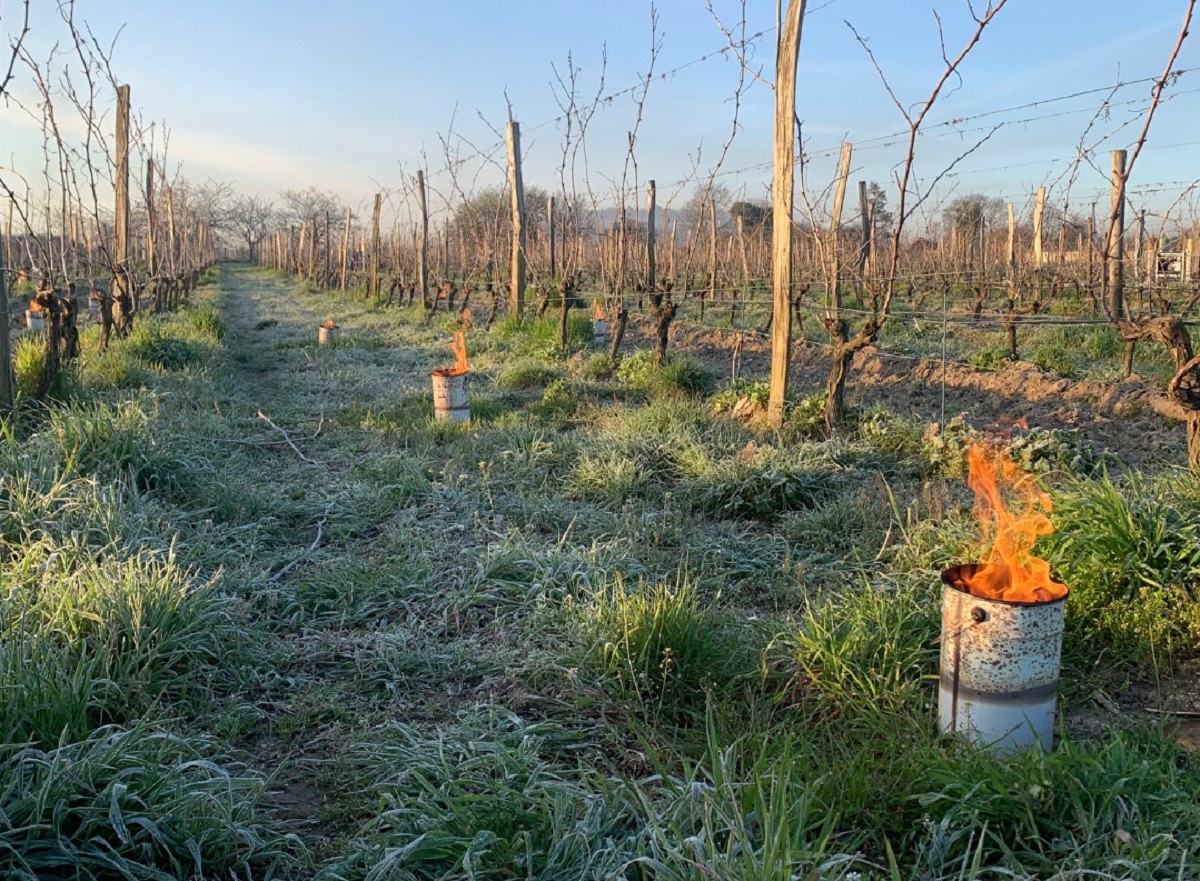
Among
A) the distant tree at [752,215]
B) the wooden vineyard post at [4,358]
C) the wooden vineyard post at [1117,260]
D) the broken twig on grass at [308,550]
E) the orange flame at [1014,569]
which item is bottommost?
the broken twig on grass at [308,550]

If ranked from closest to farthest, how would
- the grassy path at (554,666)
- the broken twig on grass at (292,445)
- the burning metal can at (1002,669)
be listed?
the grassy path at (554,666) < the burning metal can at (1002,669) < the broken twig on grass at (292,445)

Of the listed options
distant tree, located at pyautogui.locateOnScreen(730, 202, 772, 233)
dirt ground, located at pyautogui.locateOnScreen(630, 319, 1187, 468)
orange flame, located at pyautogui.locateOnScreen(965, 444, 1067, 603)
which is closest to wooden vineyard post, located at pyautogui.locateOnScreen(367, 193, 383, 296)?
distant tree, located at pyautogui.locateOnScreen(730, 202, 772, 233)

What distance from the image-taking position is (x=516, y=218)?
48.1 ft

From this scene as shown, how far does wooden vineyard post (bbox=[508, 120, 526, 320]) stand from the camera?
1452 cm

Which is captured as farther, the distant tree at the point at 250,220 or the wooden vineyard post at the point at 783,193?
the distant tree at the point at 250,220

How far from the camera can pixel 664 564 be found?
4086 millimetres

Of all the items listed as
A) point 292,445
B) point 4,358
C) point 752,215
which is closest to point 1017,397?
point 292,445

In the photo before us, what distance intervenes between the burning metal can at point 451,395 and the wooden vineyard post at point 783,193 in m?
2.49

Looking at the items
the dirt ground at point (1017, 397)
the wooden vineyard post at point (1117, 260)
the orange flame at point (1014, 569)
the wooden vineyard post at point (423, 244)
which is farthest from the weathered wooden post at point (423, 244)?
the orange flame at point (1014, 569)

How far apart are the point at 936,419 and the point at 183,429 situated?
572cm

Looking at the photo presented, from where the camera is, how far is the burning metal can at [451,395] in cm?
719

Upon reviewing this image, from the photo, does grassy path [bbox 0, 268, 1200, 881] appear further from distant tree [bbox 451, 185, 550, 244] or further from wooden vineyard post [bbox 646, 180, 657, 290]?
distant tree [bbox 451, 185, 550, 244]

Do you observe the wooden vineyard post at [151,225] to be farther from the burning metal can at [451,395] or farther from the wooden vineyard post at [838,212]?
the wooden vineyard post at [838,212]

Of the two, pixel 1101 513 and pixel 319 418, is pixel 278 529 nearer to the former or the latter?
pixel 319 418
